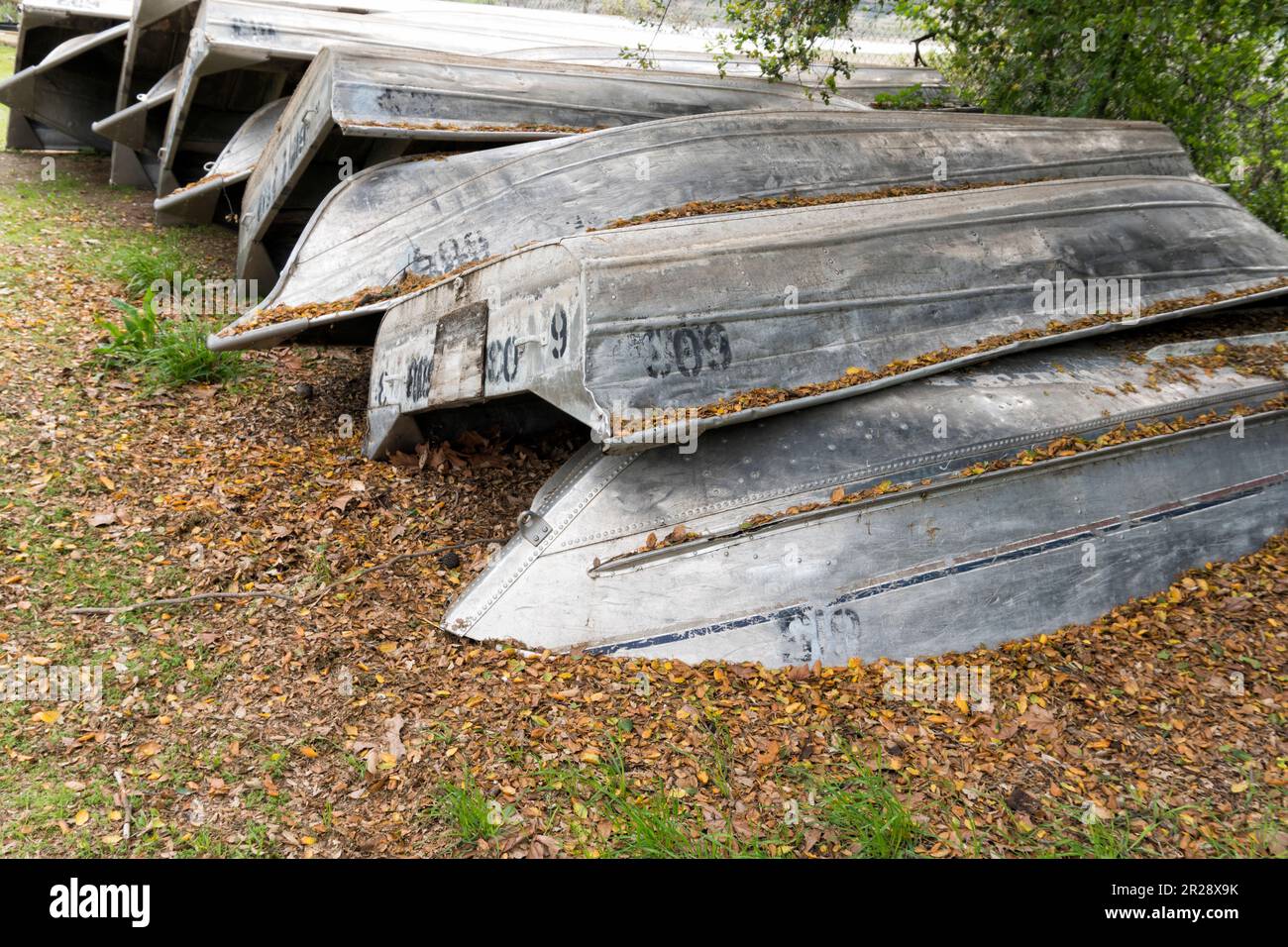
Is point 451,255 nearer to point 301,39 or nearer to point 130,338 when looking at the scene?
point 130,338

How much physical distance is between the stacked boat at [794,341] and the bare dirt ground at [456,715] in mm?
280

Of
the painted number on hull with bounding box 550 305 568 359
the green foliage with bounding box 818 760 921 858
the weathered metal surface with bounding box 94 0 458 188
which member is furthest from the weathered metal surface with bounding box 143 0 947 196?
the green foliage with bounding box 818 760 921 858

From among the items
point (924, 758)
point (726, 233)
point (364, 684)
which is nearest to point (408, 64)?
point (726, 233)

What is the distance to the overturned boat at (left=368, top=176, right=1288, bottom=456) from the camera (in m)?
3.92

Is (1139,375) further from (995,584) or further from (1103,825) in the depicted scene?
(1103,825)

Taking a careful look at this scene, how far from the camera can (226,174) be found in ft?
26.5

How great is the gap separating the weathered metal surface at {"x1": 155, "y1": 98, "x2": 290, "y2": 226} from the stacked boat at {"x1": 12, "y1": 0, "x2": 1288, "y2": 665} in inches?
48.9

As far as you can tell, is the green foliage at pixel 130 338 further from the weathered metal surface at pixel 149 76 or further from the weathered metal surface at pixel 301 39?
the weathered metal surface at pixel 149 76

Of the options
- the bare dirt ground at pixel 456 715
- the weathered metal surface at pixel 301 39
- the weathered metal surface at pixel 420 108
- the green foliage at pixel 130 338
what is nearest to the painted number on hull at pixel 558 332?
the bare dirt ground at pixel 456 715

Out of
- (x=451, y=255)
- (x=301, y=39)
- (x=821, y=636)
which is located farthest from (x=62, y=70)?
(x=821, y=636)

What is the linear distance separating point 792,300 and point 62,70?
35.1ft

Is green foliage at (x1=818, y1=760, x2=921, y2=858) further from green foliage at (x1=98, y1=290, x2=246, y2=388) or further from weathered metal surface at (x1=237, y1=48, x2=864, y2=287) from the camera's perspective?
green foliage at (x1=98, y1=290, x2=246, y2=388)

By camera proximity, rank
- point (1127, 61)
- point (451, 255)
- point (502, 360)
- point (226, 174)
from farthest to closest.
A: point (226, 174)
point (1127, 61)
point (451, 255)
point (502, 360)

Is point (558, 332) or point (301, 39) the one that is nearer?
point (558, 332)
